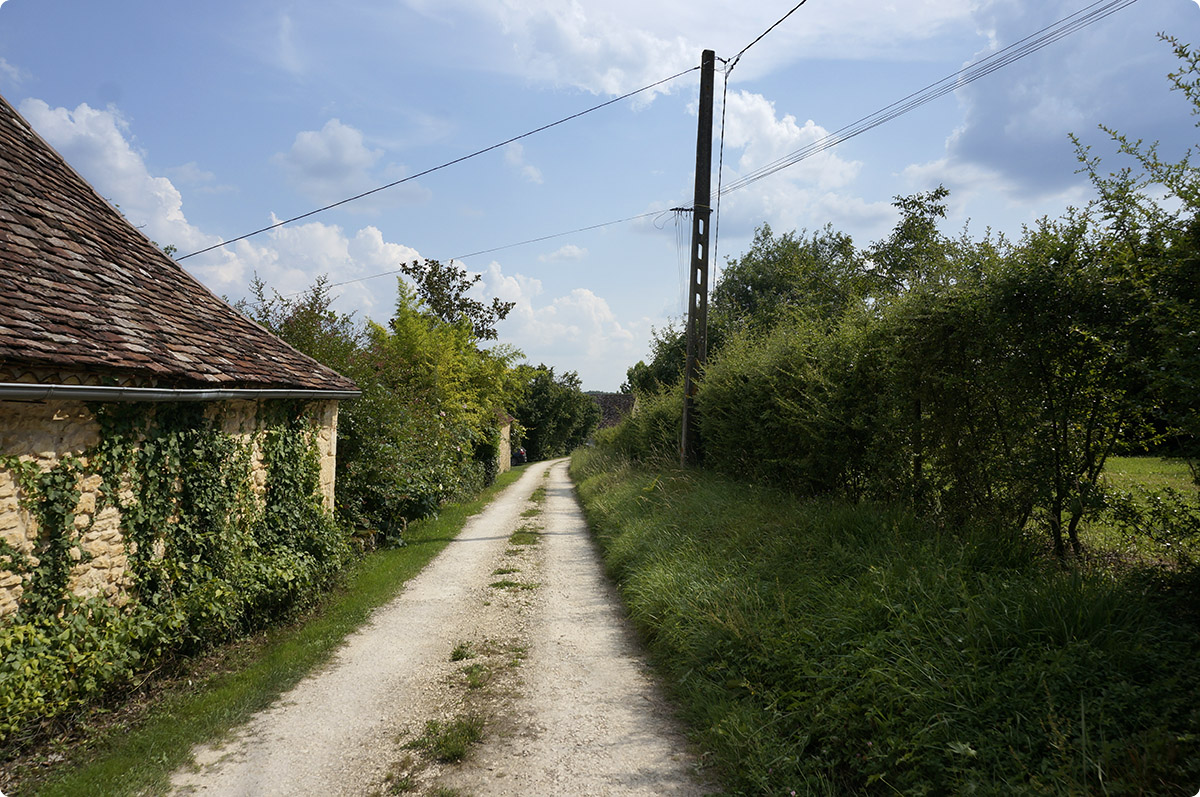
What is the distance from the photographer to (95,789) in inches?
153

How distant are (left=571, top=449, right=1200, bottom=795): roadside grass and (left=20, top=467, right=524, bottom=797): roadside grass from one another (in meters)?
3.47

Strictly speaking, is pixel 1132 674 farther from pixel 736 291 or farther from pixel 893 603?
pixel 736 291

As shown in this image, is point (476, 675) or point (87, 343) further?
point (476, 675)

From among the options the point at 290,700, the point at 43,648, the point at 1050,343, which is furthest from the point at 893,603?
the point at 43,648

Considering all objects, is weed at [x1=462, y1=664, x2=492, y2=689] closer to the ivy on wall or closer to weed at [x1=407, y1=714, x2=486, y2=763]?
weed at [x1=407, y1=714, x2=486, y2=763]

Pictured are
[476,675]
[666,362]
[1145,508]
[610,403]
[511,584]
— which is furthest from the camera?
[610,403]

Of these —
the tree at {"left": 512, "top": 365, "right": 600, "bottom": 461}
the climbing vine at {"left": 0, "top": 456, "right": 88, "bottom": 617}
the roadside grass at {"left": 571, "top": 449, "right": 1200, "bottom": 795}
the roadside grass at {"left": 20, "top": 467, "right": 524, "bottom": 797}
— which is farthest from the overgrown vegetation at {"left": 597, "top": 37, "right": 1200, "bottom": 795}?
the tree at {"left": 512, "top": 365, "right": 600, "bottom": 461}

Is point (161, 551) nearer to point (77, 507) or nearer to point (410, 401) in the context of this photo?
point (77, 507)

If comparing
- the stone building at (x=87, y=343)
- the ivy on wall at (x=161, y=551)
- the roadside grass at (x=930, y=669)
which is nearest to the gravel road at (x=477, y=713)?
the roadside grass at (x=930, y=669)

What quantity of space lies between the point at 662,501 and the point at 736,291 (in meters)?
23.4

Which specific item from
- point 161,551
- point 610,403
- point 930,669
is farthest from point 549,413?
point 930,669

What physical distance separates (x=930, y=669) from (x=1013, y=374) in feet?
8.38

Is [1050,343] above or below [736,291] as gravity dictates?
below

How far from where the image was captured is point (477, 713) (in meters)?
4.98
